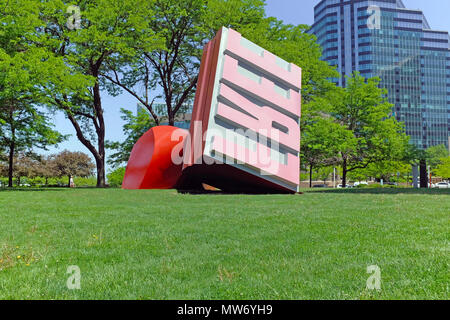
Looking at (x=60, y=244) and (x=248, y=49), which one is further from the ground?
(x=248, y=49)

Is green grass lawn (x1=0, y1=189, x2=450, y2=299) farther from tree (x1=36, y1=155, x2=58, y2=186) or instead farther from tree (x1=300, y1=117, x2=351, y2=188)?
tree (x1=36, y1=155, x2=58, y2=186)

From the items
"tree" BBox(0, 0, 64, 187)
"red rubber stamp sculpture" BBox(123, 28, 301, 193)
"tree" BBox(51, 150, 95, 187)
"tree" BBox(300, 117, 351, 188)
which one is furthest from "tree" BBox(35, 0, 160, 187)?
"tree" BBox(51, 150, 95, 187)

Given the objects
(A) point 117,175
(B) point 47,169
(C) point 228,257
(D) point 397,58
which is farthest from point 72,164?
(D) point 397,58

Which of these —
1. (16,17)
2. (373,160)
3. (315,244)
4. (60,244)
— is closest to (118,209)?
(60,244)

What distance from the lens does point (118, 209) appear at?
372 inches

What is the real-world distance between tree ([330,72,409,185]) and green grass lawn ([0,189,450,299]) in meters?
28.6

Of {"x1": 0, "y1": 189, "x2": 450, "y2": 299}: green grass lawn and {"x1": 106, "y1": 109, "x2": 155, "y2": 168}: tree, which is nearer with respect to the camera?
{"x1": 0, "y1": 189, "x2": 450, "y2": 299}: green grass lawn

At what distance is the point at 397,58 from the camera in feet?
398

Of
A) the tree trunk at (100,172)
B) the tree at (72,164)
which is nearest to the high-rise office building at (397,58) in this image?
the tree at (72,164)

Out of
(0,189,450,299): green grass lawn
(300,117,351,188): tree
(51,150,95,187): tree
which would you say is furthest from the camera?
(51,150,95,187): tree

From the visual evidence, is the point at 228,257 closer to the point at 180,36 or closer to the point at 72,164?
the point at 180,36

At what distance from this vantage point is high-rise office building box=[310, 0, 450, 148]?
120 metres
